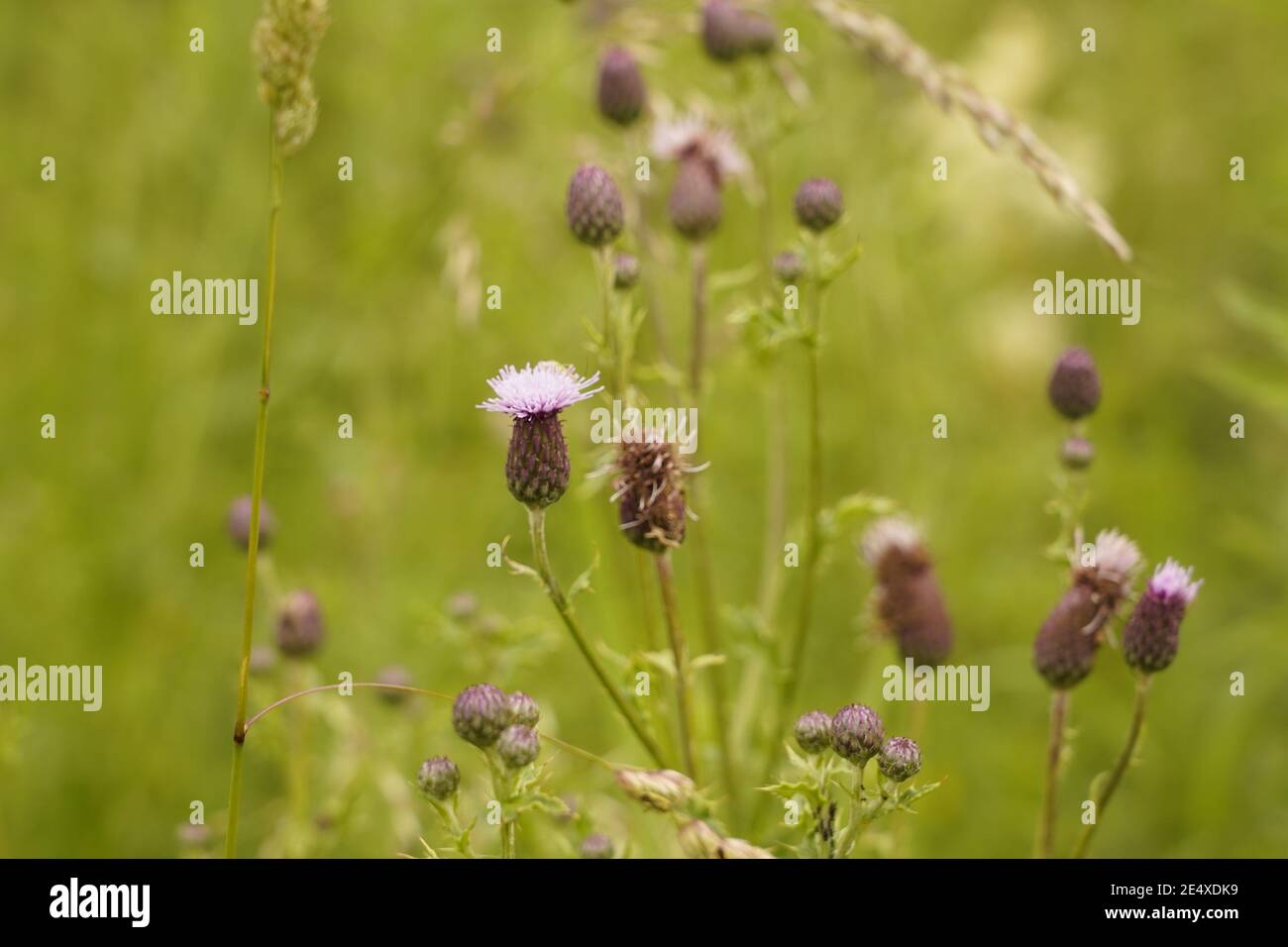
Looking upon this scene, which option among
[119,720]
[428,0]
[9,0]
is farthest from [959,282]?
[9,0]

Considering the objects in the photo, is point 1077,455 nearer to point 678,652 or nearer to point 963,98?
point 963,98

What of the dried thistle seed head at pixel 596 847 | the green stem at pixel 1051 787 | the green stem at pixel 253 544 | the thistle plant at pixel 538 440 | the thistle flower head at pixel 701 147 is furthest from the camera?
the thistle flower head at pixel 701 147

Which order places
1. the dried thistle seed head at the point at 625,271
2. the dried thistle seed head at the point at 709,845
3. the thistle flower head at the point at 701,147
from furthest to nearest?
the thistle flower head at the point at 701,147 < the dried thistle seed head at the point at 625,271 < the dried thistle seed head at the point at 709,845

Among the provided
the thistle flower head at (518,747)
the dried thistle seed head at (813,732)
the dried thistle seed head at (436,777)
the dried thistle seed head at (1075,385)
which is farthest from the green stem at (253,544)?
the dried thistle seed head at (1075,385)

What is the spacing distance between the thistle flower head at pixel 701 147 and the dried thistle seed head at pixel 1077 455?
3.16 ft

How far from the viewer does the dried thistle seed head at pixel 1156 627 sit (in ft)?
7.47

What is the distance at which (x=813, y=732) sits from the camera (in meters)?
2.10

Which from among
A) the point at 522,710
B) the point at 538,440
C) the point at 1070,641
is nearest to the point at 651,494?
the point at 538,440

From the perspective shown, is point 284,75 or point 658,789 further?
point 284,75

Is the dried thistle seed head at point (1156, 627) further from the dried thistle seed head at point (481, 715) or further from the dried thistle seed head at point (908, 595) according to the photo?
the dried thistle seed head at point (481, 715)

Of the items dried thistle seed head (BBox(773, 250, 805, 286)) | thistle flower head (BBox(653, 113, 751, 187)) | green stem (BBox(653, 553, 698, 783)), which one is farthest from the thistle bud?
green stem (BBox(653, 553, 698, 783))

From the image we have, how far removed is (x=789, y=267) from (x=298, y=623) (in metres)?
1.30

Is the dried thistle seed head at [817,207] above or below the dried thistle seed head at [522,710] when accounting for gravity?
above
